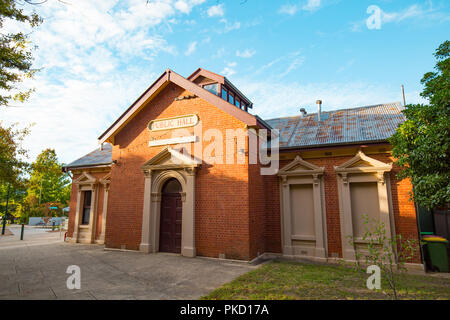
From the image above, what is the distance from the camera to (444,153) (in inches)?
222

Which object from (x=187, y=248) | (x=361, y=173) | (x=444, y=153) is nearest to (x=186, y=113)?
(x=187, y=248)

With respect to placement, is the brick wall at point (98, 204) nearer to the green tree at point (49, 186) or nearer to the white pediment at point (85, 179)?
the white pediment at point (85, 179)

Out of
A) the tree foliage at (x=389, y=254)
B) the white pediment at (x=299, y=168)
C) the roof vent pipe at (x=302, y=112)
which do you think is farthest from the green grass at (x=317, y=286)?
the roof vent pipe at (x=302, y=112)

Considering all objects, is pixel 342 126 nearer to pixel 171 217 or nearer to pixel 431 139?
pixel 431 139

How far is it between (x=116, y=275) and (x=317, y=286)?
5.64 meters

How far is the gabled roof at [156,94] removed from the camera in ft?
30.6

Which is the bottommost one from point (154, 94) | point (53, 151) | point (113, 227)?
point (113, 227)

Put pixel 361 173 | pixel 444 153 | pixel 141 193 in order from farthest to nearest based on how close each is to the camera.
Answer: pixel 141 193 → pixel 361 173 → pixel 444 153

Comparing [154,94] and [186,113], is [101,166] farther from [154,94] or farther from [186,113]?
[186,113]

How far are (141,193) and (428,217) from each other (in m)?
14.4

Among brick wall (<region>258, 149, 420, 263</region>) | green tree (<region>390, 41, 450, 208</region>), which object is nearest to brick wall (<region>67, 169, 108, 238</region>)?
brick wall (<region>258, 149, 420, 263</region>)

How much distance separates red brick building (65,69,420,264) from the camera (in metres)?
9.12

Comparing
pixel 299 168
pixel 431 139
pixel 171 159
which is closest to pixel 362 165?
pixel 299 168
